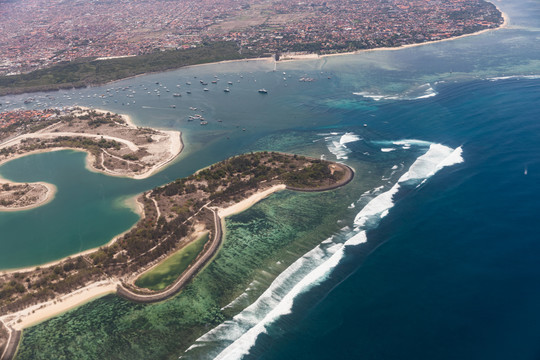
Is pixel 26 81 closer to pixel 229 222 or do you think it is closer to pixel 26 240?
pixel 26 240

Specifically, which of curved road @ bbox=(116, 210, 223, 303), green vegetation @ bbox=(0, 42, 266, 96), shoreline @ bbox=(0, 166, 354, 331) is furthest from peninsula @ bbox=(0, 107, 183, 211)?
curved road @ bbox=(116, 210, 223, 303)

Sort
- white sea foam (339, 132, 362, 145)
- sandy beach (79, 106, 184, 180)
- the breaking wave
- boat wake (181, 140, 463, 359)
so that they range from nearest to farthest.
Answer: boat wake (181, 140, 463, 359) < sandy beach (79, 106, 184, 180) < white sea foam (339, 132, 362, 145) < the breaking wave

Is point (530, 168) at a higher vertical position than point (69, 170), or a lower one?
higher

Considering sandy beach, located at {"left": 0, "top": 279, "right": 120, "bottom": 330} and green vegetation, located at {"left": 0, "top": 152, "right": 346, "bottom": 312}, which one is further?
green vegetation, located at {"left": 0, "top": 152, "right": 346, "bottom": 312}

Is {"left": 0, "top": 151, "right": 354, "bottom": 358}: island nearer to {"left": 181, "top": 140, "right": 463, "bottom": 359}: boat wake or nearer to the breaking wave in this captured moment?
{"left": 181, "top": 140, "right": 463, "bottom": 359}: boat wake

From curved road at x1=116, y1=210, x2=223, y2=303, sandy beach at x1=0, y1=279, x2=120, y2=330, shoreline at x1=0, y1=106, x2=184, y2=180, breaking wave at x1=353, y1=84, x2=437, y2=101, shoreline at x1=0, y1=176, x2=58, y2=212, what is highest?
breaking wave at x1=353, y1=84, x2=437, y2=101

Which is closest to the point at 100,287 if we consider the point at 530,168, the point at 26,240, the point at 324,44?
the point at 26,240
